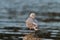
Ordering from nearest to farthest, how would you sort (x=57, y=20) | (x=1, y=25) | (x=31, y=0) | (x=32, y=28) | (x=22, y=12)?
(x=32, y=28) → (x=1, y=25) → (x=57, y=20) → (x=22, y=12) → (x=31, y=0)

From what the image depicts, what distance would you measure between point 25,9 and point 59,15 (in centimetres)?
68

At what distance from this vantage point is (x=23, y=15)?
16.5 ft

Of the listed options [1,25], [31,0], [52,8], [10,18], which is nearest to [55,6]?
[52,8]

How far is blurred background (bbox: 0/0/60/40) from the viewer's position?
3.95 meters

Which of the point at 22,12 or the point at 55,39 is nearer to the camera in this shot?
the point at 55,39

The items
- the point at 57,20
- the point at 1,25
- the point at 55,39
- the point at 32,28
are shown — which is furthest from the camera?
the point at 57,20

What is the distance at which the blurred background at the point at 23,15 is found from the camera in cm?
395

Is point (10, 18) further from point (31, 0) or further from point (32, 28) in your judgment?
point (32, 28)

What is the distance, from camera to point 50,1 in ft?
17.8

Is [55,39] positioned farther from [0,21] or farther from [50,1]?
[50,1]

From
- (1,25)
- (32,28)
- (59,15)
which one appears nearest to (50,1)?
(59,15)

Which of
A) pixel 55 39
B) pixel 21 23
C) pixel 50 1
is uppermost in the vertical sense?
pixel 50 1

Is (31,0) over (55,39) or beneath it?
over

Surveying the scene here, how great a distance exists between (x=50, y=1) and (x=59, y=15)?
0.54m
